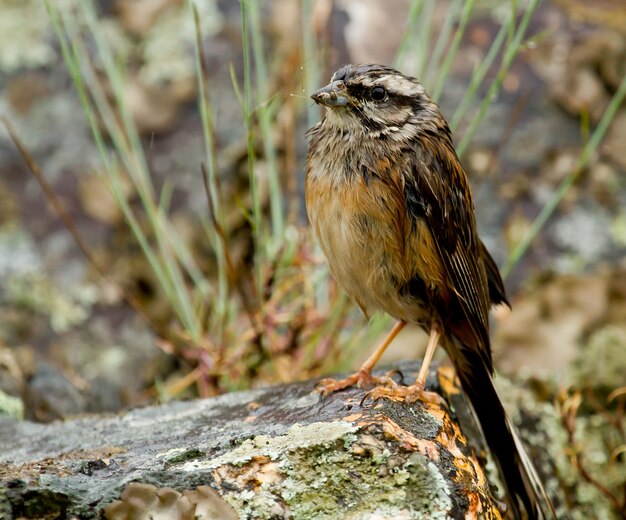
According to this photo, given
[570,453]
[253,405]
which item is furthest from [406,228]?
[570,453]

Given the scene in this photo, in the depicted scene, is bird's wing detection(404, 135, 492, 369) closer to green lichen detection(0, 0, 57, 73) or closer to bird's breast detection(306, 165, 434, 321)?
bird's breast detection(306, 165, 434, 321)

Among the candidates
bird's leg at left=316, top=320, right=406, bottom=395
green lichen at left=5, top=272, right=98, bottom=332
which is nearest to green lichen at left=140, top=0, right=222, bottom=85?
green lichen at left=5, top=272, right=98, bottom=332

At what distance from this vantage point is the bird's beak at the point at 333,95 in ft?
10.3

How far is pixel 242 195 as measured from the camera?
5.06 meters

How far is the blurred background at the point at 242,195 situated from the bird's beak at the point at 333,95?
80cm

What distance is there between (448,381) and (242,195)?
2086 millimetres

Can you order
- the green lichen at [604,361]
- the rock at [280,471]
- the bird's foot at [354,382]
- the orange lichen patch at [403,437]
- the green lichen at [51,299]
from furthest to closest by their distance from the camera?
the green lichen at [51,299] → the green lichen at [604,361] → the bird's foot at [354,382] → the orange lichen patch at [403,437] → the rock at [280,471]

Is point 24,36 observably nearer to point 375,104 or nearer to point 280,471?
point 375,104

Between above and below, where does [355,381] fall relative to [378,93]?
below

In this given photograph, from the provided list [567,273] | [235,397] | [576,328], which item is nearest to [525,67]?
[567,273]

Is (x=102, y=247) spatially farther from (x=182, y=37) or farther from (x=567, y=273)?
(x=567, y=273)

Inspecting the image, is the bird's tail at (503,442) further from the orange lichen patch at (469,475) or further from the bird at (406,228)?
the orange lichen patch at (469,475)

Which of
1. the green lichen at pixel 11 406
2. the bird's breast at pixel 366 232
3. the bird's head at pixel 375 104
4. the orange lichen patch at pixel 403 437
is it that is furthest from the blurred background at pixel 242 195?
the orange lichen patch at pixel 403 437

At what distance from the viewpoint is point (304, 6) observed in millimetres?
4414
